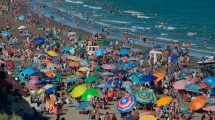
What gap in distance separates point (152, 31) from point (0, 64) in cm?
2785

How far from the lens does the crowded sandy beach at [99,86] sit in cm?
1486

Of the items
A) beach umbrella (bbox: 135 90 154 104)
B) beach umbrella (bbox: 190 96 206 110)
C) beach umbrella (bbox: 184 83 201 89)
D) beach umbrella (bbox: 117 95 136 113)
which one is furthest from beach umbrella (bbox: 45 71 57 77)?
beach umbrella (bbox: 190 96 206 110)

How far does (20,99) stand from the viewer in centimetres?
1551

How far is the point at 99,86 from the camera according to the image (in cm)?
1778

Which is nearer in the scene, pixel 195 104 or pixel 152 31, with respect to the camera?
pixel 195 104

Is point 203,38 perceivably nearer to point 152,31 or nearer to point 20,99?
point 152,31

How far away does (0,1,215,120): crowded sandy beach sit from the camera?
14859mm

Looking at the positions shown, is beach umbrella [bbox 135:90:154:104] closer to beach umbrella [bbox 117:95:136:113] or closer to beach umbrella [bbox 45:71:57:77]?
beach umbrella [bbox 117:95:136:113]

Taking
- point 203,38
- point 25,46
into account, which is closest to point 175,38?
point 203,38

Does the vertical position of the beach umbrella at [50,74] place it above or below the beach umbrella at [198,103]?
below

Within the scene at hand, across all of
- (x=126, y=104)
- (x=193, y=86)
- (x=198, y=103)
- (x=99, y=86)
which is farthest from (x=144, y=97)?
(x=193, y=86)

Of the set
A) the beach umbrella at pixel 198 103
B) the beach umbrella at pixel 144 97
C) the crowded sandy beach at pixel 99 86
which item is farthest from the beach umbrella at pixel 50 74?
the beach umbrella at pixel 198 103

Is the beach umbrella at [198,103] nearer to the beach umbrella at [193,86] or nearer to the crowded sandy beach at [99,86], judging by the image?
the crowded sandy beach at [99,86]

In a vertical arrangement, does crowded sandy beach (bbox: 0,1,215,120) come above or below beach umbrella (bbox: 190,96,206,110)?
below
